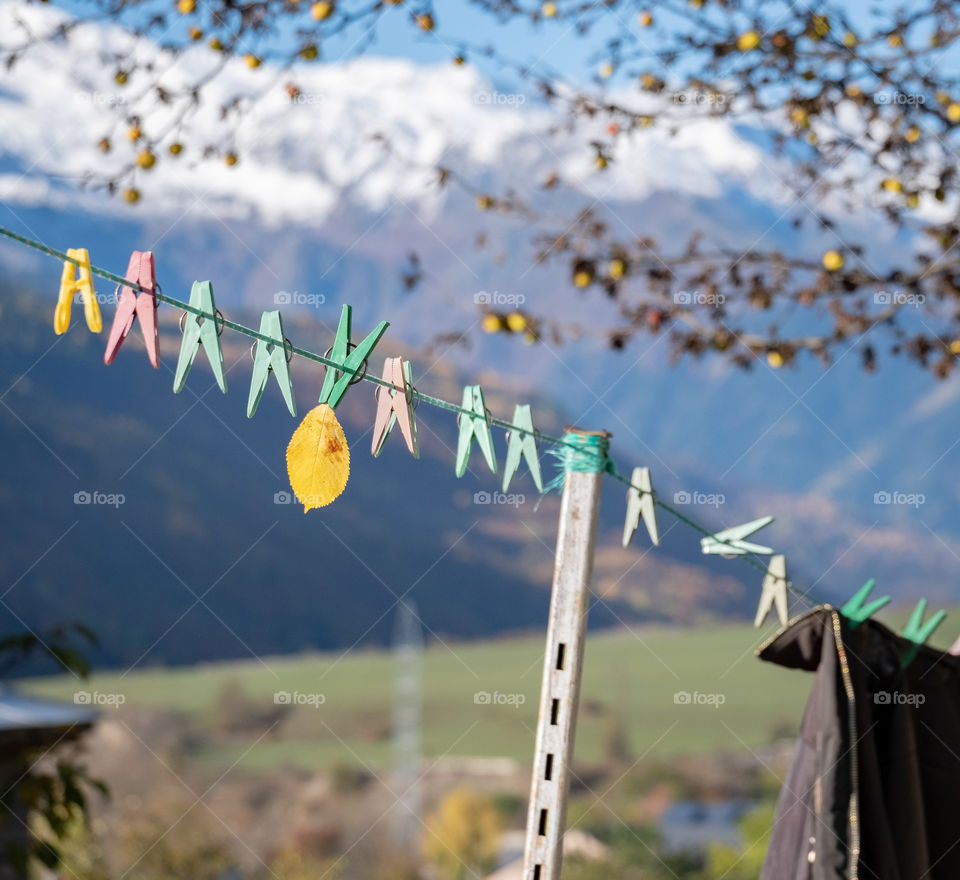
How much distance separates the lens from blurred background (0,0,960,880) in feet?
10.8

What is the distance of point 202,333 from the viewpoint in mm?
1283

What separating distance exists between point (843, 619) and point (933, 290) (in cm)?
197

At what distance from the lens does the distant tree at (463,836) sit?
36.2m

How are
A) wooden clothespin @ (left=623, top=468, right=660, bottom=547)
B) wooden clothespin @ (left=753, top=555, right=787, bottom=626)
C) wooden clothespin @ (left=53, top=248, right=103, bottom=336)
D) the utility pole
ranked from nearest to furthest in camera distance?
wooden clothespin @ (left=53, top=248, right=103, bottom=336) < wooden clothespin @ (left=623, top=468, right=660, bottom=547) < wooden clothespin @ (left=753, top=555, right=787, bottom=626) < the utility pole

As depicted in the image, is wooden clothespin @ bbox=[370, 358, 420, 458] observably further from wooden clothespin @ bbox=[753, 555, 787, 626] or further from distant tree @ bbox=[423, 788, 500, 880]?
distant tree @ bbox=[423, 788, 500, 880]

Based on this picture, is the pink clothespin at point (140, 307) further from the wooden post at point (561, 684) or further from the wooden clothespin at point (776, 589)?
the wooden clothespin at point (776, 589)

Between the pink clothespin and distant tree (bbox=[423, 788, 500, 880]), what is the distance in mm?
33560

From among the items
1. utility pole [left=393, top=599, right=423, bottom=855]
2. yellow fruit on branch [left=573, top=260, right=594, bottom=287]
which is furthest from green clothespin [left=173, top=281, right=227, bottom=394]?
utility pole [left=393, top=599, right=423, bottom=855]

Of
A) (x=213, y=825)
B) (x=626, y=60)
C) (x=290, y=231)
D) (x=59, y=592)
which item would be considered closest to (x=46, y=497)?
(x=59, y=592)

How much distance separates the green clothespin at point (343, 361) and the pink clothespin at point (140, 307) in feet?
0.67

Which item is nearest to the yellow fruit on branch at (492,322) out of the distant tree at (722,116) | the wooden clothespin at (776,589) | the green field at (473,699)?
the distant tree at (722,116)

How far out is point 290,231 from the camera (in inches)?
7554

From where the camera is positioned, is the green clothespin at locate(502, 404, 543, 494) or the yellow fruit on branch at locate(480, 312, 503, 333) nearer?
the green clothespin at locate(502, 404, 543, 494)

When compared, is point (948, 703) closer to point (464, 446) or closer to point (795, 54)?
point (464, 446)
